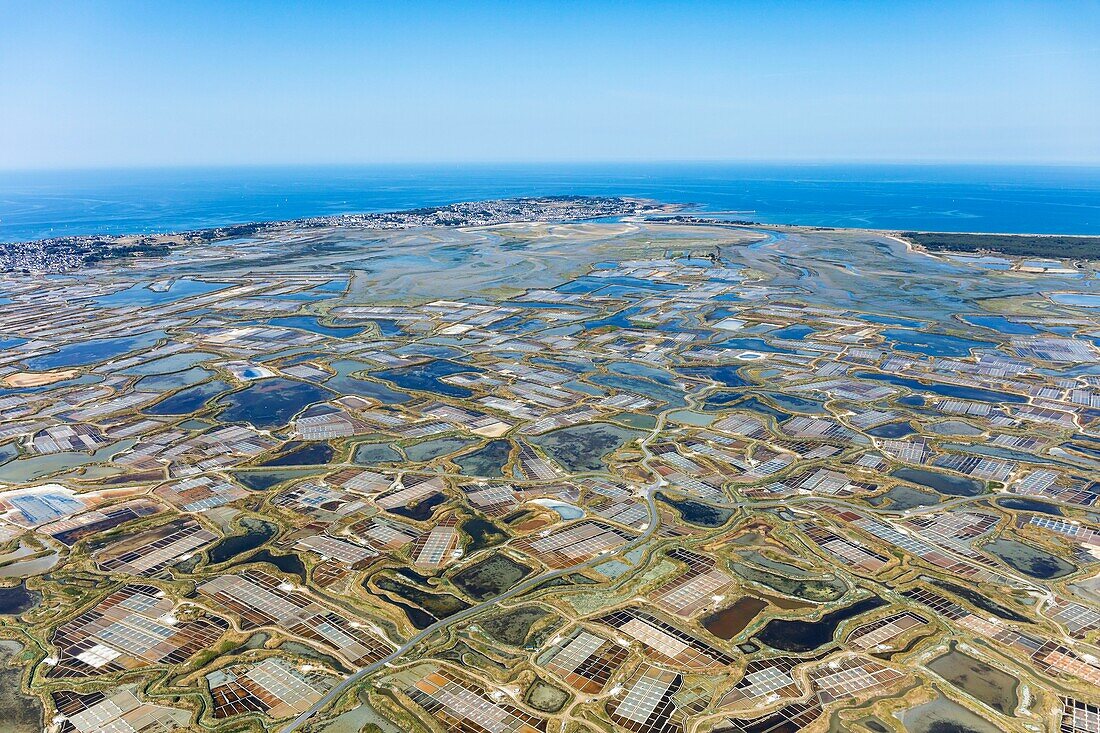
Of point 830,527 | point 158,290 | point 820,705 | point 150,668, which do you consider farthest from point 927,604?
point 158,290

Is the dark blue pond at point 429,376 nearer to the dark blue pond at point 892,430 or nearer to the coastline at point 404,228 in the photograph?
the dark blue pond at point 892,430

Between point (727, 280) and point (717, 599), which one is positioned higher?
point (727, 280)

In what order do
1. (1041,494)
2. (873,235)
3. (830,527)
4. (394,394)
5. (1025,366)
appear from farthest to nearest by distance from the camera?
(873,235) < (1025,366) < (394,394) < (1041,494) < (830,527)

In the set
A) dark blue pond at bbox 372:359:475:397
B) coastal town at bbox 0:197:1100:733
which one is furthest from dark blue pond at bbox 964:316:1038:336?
dark blue pond at bbox 372:359:475:397

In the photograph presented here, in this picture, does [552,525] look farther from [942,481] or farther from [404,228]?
[404,228]

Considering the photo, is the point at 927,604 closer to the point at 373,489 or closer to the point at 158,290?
the point at 373,489

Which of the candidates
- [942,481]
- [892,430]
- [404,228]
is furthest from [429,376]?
[404,228]

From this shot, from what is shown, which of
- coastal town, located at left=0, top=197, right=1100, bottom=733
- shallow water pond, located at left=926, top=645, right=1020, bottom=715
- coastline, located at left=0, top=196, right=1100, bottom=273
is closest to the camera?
shallow water pond, located at left=926, top=645, right=1020, bottom=715

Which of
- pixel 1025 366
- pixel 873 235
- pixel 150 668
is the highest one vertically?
pixel 873 235

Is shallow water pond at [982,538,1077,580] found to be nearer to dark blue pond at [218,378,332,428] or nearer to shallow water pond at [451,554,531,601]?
shallow water pond at [451,554,531,601]
